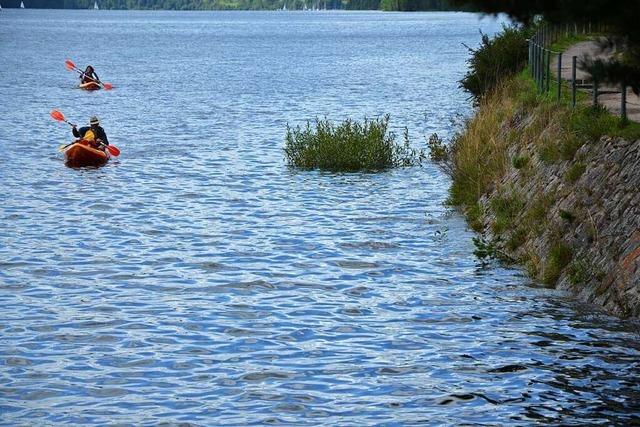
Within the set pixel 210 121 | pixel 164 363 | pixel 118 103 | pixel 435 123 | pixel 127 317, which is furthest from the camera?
pixel 118 103

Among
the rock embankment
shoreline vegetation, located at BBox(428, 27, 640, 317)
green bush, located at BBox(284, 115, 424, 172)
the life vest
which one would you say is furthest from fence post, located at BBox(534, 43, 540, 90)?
the life vest

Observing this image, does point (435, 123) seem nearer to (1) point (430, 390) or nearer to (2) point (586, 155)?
(2) point (586, 155)

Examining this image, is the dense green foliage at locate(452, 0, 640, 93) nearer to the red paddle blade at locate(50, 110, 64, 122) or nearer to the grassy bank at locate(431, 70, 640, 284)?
the grassy bank at locate(431, 70, 640, 284)

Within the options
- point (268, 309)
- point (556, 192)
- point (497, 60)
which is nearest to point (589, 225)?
point (556, 192)

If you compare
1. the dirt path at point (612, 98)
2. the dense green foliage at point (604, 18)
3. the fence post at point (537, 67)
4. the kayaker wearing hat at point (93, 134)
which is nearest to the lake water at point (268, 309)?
the kayaker wearing hat at point (93, 134)

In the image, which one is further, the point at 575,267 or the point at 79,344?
the point at 575,267

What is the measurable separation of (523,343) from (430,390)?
7.93 feet

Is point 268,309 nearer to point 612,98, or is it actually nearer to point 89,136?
point 612,98

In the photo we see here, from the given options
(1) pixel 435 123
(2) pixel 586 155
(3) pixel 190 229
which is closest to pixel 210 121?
(1) pixel 435 123

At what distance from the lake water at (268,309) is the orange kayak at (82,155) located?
39 cm

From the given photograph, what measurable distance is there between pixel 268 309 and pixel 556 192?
18.9ft

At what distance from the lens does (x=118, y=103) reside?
64.1 metres

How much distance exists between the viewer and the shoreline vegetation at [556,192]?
18.3m

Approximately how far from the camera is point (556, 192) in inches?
832
